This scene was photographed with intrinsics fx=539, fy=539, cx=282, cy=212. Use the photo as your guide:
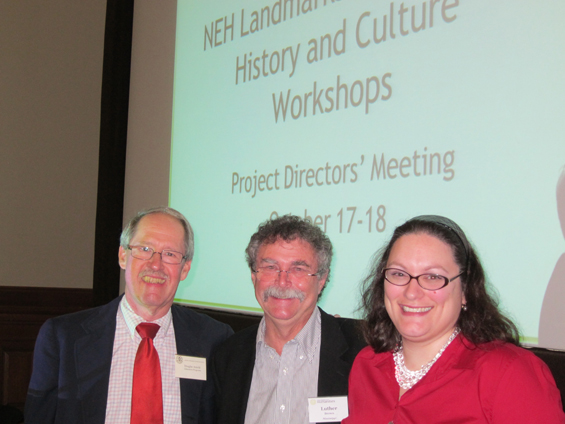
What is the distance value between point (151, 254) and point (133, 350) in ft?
1.32

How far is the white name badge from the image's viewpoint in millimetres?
1944

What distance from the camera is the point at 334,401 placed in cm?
198

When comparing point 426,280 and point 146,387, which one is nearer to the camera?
point 426,280

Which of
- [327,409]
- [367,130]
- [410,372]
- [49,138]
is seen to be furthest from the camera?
[49,138]

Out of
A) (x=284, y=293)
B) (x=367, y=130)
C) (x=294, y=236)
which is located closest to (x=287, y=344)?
(x=284, y=293)

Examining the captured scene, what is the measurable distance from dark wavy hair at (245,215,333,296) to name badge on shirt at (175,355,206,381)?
47 centimetres

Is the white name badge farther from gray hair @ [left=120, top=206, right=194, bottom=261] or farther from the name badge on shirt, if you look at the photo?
gray hair @ [left=120, top=206, right=194, bottom=261]

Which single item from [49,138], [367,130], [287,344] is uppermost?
[49,138]

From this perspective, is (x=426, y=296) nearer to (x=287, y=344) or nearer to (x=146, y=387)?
(x=287, y=344)

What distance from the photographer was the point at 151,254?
7.50ft

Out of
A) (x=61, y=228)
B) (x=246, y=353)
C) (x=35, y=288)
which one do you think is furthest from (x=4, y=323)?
(x=246, y=353)

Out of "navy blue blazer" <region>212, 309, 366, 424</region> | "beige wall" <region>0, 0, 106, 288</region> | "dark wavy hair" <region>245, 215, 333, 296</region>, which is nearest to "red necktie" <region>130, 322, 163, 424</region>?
"navy blue blazer" <region>212, 309, 366, 424</region>

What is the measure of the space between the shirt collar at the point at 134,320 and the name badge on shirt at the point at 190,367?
133 millimetres

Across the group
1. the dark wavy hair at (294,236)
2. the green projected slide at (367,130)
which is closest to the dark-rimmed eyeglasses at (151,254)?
the dark wavy hair at (294,236)
